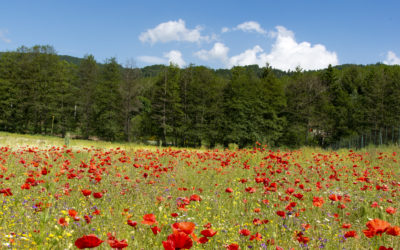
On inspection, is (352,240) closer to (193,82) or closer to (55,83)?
(193,82)

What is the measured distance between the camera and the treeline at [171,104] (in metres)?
36.5

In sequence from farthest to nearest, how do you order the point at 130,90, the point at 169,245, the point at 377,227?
the point at 130,90 → the point at 377,227 → the point at 169,245

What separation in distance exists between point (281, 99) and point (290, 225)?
3679cm

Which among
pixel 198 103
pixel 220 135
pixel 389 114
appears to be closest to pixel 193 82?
pixel 198 103

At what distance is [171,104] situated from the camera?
37125 mm

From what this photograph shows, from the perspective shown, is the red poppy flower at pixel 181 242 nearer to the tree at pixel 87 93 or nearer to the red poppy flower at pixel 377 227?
the red poppy flower at pixel 377 227

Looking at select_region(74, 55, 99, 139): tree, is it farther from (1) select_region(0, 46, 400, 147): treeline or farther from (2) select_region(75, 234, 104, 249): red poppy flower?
(2) select_region(75, 234, 104, 249): red poppy flower

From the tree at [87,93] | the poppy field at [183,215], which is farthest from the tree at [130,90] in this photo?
the poppy field at [183,215]

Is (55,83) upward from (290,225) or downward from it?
upward

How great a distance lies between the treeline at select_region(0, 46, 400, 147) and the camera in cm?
3647

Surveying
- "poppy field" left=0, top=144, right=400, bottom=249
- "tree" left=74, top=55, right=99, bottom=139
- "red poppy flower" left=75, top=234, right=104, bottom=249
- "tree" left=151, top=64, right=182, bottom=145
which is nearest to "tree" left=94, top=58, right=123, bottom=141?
"tree" left=74, top=55, right=99, bottom=139

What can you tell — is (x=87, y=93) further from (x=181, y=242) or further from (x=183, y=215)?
(x=181, y=242)

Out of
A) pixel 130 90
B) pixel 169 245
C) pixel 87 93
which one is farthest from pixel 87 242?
pixel 87 93

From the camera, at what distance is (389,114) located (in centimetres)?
4016
